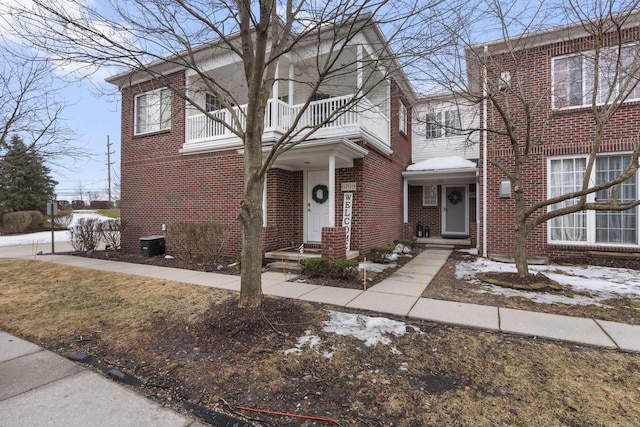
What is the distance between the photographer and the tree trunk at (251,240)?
4.08m

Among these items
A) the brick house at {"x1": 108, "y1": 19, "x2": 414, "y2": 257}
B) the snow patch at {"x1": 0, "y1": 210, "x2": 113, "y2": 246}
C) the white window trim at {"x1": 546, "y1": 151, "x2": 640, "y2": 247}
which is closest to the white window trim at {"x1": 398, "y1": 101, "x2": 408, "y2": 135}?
the brick house at {"x1": 108, "y1": 19, "x2": 414, "y2": 257}

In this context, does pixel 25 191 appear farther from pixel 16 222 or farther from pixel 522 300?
pixel 522 300

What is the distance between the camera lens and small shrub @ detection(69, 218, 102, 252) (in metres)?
11.3

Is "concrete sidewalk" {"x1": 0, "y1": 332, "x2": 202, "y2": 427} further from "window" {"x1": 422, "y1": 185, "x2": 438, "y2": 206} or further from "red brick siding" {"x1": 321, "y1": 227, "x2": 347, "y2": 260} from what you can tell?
"window" {"x1": 422, "y1": 185, "x2": 438, "y2": 206}

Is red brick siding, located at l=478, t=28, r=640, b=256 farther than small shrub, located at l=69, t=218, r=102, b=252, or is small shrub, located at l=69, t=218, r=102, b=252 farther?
small shrub, located at l=69, t=218, r=102, b=252

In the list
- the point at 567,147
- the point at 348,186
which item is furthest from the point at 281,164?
the point at 567,147

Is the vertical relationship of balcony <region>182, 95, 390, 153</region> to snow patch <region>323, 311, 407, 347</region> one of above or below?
above

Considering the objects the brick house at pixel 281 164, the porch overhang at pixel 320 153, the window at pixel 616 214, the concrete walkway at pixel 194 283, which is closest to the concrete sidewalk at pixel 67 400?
the concrete walkway at pixel 194 283

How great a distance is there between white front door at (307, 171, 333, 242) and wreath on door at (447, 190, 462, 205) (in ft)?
22.5

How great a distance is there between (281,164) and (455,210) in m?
8.33

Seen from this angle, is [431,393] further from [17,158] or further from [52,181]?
[52,181]

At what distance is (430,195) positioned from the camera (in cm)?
1391

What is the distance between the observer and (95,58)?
151 inches

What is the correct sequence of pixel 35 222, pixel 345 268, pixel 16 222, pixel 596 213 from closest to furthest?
pixel 345 268 < pixel 596 213 < pixel 16 222 < pixel 35 222
